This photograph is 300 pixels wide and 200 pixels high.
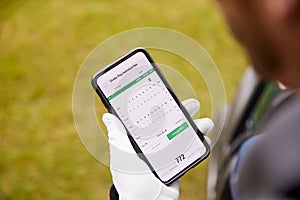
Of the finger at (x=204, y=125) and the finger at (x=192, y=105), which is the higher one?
the finger at (x=192, y=105)

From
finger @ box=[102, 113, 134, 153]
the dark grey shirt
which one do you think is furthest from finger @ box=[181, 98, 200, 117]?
the dark grey shirt

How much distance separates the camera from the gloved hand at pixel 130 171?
1177mm

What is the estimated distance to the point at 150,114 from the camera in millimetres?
1154

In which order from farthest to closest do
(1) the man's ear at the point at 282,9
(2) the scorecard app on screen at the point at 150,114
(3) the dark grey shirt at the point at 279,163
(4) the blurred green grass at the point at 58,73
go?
1. (4) the blurred green grass at the point at 58,73
2. (2) the scorecard app on screen at the point at 150,114
3. (3) the dark grey shirt at the point at 279,163
4. (1) the man's ear at the point at 282,9

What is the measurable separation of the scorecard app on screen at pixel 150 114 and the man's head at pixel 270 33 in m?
0.49

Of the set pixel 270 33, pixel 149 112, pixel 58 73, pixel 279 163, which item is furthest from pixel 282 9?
pixel 58 73

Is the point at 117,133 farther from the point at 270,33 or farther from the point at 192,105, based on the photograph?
the point at 270,33

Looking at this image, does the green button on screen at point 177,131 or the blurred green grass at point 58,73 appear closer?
the green button on screen at point 177,131

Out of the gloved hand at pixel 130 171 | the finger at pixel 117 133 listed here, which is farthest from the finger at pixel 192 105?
the finger at pixel 117 133

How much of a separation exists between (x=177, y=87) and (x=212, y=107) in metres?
0.08

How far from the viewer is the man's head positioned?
59cm

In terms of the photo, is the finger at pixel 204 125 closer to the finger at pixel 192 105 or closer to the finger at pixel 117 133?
the finger at pixel 192 105

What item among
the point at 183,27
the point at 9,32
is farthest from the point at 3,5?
the point at 183,27

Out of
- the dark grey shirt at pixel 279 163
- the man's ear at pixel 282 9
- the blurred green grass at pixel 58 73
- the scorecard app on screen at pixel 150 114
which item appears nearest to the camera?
the man's ear at pixel 282 9
